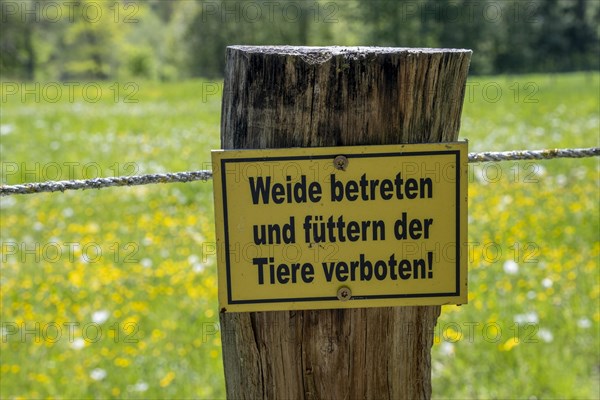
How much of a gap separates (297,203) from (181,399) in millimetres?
1955

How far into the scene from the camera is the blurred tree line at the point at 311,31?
85.7 feet

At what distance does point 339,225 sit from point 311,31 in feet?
140

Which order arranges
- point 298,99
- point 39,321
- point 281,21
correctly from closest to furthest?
point 298,99
point 39,321
point 281,21

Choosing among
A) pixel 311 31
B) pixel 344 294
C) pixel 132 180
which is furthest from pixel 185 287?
pixel 311 31

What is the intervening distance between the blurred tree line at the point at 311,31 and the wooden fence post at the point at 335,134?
20.4 metres

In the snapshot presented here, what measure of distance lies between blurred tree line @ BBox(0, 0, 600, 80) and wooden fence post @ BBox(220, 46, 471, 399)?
20362mm

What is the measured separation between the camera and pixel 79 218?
6195 mm

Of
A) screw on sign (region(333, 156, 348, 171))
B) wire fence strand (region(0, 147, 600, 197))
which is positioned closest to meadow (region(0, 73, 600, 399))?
wire fence strand (region(0, 147, 600, 197))

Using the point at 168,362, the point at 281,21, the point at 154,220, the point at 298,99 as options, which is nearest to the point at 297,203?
the point at 298,99

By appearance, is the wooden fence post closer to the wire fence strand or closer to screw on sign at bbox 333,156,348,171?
screw on sign at bbox 333,156,348,171

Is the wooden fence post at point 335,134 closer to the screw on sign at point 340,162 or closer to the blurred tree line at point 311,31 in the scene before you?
the screw on sign at point 340,162

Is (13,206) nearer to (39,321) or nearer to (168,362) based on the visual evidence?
A: (39,321)

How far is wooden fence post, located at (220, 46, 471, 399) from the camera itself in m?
1.48

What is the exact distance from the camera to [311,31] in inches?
1682
